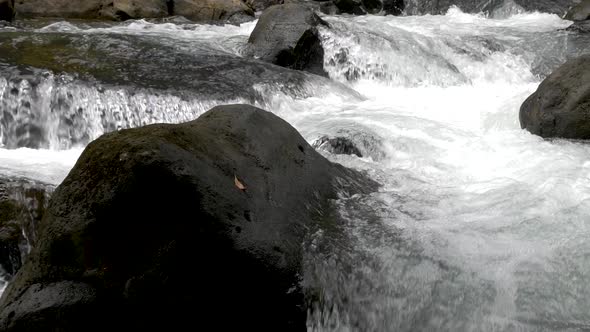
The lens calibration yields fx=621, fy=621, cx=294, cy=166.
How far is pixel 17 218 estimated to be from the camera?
4227 millimetres

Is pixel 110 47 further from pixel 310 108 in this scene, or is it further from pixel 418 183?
pixel 418 183

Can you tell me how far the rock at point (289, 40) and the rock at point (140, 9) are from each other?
4.04m

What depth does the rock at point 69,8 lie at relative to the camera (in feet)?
40.6

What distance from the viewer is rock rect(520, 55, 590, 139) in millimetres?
6324

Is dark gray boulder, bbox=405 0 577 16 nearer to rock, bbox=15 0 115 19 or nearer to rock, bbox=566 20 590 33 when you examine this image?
rock, bbox=566 20 590 33

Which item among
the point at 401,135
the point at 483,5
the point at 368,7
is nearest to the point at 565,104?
the point at 401,135

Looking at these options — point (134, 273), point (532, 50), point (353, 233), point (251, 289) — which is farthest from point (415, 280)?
point (532, 50)

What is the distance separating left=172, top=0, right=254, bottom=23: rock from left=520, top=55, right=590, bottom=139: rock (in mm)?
8425

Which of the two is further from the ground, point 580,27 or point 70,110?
point 580,27

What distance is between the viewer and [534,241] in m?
3.81

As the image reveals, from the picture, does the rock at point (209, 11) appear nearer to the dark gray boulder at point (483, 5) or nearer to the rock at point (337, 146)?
the dark gray boulder at point (483, 5)

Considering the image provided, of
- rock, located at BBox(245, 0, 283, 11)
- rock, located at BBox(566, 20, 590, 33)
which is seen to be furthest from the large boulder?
rock, located at BBox(566, 20, 590, 33)

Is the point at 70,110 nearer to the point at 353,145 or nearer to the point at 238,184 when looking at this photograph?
the point at 353,145

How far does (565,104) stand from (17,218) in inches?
208
